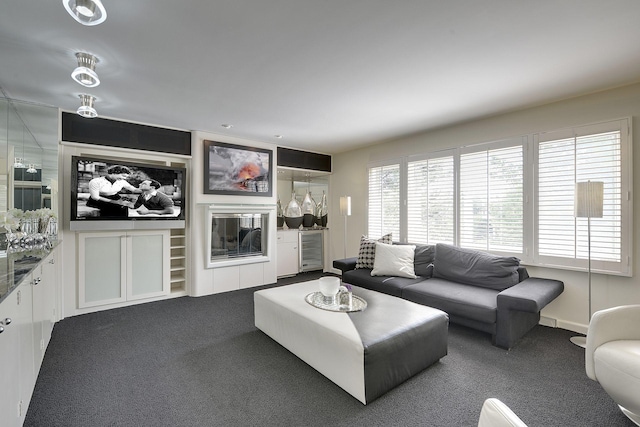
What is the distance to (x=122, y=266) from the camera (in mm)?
3926

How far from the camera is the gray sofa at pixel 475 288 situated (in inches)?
106

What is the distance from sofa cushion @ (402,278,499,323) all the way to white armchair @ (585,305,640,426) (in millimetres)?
854

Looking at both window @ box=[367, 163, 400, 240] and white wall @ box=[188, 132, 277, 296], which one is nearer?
white wall @ box=[188, 132, 277, 296]

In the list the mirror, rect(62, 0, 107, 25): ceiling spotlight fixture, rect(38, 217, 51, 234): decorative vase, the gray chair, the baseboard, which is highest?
rect(62, 0, 107, 25): ceiling spotlight fixture

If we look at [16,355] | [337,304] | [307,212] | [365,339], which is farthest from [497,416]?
[307,212]

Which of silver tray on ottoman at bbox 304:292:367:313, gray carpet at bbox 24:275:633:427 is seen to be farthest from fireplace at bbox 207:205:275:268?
silver tray on ottoman at bbox 304:292:367:313

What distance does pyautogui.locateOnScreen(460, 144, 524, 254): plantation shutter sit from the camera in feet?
11.5

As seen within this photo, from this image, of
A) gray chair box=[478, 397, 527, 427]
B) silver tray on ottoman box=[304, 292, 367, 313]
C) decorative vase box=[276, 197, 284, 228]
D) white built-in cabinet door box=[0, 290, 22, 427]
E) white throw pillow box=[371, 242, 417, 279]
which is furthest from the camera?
decorative vase box=[276, 197, 284, 228]

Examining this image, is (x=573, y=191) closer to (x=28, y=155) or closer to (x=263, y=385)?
(x=263, y=385)

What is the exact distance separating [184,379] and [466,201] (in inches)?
146

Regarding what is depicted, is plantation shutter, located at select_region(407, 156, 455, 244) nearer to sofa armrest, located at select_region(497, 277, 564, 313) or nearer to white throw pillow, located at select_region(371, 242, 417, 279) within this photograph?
white throw pillow, located at select_region(371, 242, 417, 279)

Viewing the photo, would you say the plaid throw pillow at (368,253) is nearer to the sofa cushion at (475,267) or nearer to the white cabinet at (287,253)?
the sofa cushion at (475,267)

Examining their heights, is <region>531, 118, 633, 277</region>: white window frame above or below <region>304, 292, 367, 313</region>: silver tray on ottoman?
above

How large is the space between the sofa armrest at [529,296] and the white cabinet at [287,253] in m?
3.73
